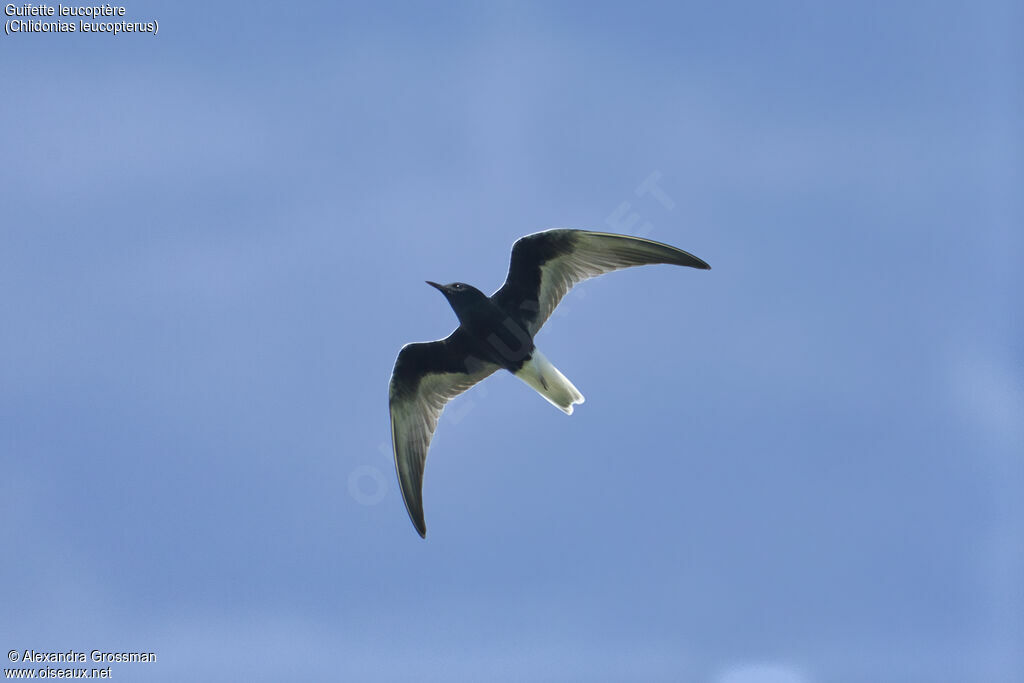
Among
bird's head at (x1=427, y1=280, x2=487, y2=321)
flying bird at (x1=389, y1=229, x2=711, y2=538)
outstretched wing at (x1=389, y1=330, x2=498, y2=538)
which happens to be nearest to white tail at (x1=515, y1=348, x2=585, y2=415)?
flying bird at (x1=389, y1=229, x2=711, y2=538)

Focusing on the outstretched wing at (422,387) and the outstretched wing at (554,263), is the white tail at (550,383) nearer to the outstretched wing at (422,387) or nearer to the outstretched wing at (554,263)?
the outstretched wing at (554,263)

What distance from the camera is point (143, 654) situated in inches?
534

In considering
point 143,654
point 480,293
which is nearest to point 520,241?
point 480,293

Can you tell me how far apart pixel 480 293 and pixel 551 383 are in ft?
5.75

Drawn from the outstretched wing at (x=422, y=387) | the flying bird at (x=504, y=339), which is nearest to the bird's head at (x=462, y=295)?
the flying bird at (x=504, y=339)

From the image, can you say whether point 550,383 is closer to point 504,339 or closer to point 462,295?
point 504,339

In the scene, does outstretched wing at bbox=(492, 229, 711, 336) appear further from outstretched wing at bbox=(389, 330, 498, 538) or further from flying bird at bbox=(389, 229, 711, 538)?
outstretched wing at bbox=(389, 330, 498, 538)

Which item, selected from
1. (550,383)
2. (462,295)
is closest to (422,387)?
(462,295)

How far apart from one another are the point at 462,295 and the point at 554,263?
1.50 metres

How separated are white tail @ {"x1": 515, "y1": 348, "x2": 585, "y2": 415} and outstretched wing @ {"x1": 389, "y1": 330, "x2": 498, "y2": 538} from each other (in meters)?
0.85

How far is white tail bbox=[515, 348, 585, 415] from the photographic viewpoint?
1423cm

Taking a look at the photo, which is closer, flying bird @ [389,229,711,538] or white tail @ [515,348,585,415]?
flying bird @ [389,229,711,538]

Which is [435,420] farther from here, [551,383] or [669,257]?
[669,257]

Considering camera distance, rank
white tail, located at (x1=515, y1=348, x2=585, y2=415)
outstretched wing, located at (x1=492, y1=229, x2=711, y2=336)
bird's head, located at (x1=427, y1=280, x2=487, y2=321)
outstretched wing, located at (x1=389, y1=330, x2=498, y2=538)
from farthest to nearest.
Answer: outstretched wing, located at (x1=389, y1=330, x2=498, y2=538)
white tail, located at (x1=515, y1=348, x2=585, y2=415)
outstretched wing, located at (x1=492, y1=229, x2=711, y2=336)
bird's head, located at (x1=427, y1=280, x2=487, y2=321)
